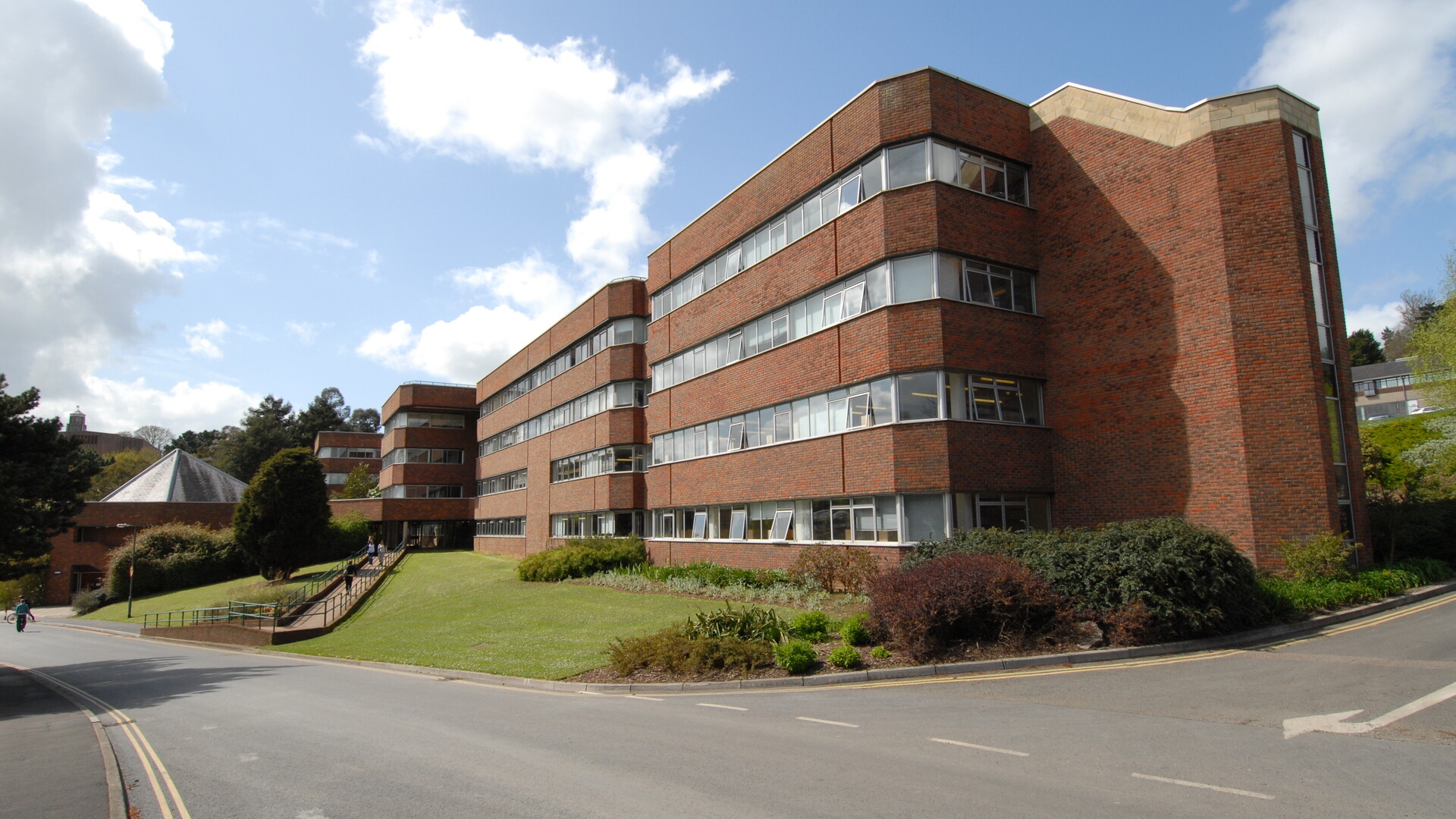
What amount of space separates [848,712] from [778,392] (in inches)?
595

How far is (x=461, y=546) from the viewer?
5819 cm

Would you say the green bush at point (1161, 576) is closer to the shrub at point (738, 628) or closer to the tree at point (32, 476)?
the shrub at point (738, 628)

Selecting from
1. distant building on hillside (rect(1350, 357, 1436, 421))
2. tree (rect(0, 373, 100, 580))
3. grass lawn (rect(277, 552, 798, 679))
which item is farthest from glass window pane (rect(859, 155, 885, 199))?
distant building on hillside (rect(1350, 357, 1436, 421))

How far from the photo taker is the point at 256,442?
99.1 metres

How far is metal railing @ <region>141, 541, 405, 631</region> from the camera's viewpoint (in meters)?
30.7

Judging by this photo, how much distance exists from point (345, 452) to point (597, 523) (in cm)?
5390

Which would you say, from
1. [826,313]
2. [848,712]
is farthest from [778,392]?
[848,712]

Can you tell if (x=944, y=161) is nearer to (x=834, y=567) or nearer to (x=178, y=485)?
(x=834, y=567)

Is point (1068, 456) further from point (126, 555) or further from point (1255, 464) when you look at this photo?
point (126, 555)

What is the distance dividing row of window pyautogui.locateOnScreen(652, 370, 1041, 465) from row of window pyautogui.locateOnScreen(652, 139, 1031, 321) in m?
5.03

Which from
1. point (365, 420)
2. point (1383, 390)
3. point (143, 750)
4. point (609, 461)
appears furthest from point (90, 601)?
point (1383, 390)

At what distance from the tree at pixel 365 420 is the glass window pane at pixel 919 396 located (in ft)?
424

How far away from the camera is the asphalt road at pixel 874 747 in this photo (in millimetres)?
6227

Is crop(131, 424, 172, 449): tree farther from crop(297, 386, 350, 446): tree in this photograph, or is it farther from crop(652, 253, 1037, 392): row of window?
crop(652, 253, 1037, 392): row of window
